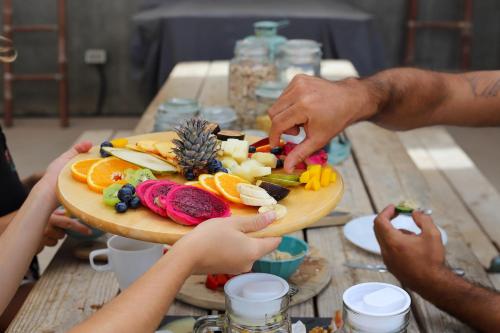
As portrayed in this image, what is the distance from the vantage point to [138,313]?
3.16 ft

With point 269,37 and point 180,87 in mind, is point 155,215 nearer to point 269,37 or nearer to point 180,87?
point 269,37

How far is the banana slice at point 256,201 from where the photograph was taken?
1178 mm

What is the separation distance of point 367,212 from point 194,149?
680 mm

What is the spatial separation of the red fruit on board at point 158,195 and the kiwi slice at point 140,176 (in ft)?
0.16

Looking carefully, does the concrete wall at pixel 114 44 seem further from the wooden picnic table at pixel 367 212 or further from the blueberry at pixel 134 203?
the blueberry at pixel 134 203

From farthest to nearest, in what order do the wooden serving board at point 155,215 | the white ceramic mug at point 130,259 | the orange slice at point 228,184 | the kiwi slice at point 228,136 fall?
the kiwi slice at point 228,136 < the white ceramic mug at point 130,259 < the orange slice at point 228,184 < the wooden serving board at point 155,215


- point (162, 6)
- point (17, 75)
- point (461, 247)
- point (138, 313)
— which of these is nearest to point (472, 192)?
point (461, 247)

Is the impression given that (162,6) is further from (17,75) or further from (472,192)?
(472,192)

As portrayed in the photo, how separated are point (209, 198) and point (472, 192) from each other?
76.2 inches

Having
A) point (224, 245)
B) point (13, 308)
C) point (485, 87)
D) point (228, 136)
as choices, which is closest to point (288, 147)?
point (228, 136)

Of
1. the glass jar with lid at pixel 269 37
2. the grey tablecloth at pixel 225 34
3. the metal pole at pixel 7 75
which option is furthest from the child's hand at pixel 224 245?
the metal pole at pixel 7 75

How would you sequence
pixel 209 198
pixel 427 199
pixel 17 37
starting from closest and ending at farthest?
pixel 209 198, pixel 427 199, pixel 17 37

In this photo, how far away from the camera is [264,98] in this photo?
2.33 meters

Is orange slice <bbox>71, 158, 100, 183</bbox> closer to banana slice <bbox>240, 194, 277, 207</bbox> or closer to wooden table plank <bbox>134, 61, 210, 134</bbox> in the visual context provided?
banana slice <bbox>240, 194, 277, 207</bbox>
